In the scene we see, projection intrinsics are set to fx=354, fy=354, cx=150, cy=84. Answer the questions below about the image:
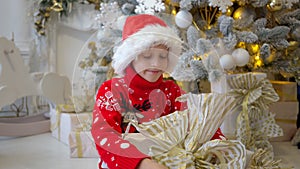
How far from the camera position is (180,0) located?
1217 mm

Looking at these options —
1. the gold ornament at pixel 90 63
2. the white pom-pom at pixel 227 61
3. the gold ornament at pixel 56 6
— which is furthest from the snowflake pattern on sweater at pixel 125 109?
the gold ornament at pixel 56 6

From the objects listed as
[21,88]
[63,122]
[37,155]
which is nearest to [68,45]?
[21,88]

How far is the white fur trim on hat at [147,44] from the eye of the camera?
23.9 inches

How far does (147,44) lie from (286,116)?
3.64 feet

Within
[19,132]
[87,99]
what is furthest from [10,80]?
[87,99]

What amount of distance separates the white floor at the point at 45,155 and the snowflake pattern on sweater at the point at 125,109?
1.85ft

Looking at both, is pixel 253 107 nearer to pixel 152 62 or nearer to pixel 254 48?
pixel 254 48

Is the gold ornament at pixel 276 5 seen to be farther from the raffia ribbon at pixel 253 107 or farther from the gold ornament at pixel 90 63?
the gold ornament at pixel 90 63

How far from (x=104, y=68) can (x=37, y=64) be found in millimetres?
1318

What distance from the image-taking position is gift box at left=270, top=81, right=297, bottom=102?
1.51 metres

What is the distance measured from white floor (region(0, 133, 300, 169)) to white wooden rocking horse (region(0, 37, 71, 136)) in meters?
0.08

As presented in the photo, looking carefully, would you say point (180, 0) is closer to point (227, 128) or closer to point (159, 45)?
point (227, 128)

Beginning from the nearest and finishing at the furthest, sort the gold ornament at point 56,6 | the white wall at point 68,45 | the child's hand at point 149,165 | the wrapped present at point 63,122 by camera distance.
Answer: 1. the child's hand at point 149,165
2. the wrapped present at point 63,122
3. the gold ornament at point 56,6
4. the white wall at point 68,45

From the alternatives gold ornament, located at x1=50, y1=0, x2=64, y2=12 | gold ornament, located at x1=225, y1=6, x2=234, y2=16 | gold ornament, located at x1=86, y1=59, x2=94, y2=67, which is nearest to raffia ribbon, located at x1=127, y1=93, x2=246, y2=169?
gold ornament, located at x1=86, y1=59, x2=94, y2=67
